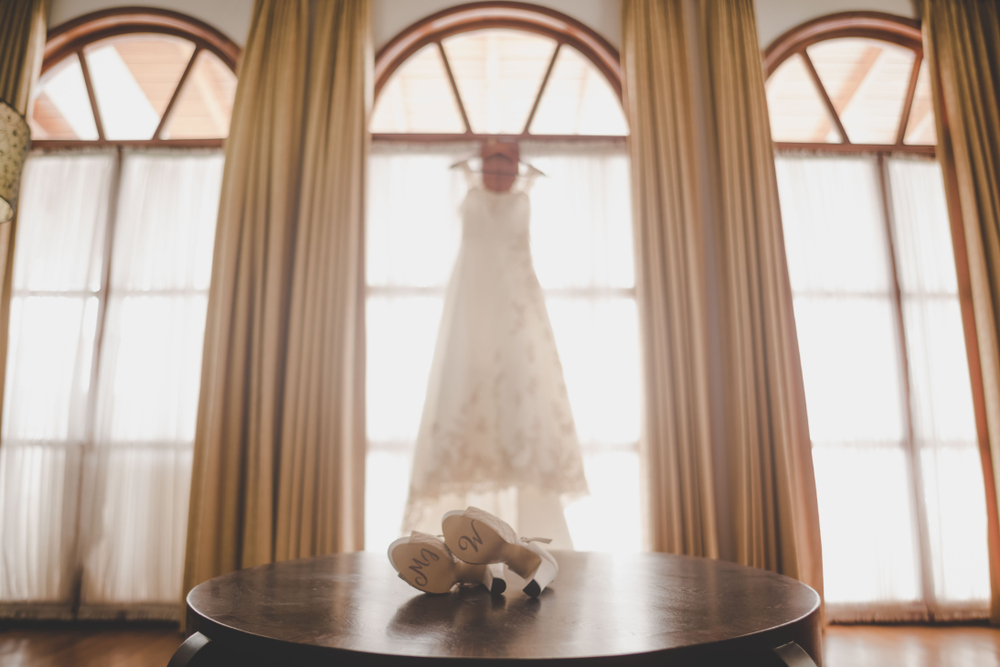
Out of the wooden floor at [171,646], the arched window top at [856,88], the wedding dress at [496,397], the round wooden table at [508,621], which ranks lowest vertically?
the wooden floor at [171,646]

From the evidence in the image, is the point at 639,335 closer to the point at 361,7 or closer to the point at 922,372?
the point at 922,372

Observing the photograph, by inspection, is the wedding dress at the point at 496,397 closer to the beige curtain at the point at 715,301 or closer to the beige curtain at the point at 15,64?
the beige curtain at the point at 715,301

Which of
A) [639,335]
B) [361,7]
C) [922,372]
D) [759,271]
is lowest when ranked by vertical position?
[922,372]

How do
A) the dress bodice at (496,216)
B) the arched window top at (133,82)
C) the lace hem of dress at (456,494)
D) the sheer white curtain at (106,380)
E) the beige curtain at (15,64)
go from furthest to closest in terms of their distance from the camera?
the arched window top at (133,82) < the beige curtain at (15,64) < the sheer white curtain at (106,380) < the dress bodice at (496,216) < the lace hem of dress at (456,494)

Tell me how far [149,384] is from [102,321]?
0.37 metres

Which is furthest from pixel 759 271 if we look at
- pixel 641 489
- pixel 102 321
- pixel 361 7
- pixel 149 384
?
pixel 102 321

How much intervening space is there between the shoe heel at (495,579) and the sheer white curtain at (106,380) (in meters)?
1.98

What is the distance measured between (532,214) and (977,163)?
6.54ft

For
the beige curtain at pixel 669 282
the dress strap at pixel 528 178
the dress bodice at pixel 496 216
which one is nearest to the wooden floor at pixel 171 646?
the beige curtain at pixel 669 282

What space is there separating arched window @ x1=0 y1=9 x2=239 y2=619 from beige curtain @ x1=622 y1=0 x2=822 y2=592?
195cm

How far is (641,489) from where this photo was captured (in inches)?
90.7

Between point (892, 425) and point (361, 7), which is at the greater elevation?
point (361, 7)

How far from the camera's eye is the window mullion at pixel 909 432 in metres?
2.45

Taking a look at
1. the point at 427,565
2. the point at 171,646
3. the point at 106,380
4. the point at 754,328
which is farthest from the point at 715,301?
the point at 106,380
